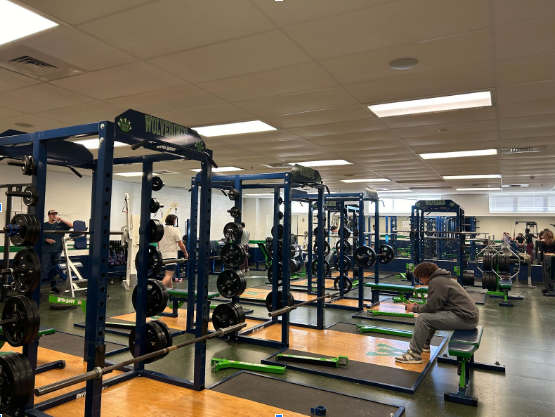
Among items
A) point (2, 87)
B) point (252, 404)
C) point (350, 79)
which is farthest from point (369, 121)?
point (2, 87)

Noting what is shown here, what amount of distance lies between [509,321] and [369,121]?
3621 mm

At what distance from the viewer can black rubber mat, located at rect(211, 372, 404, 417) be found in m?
2.83

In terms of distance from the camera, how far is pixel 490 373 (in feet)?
12.1

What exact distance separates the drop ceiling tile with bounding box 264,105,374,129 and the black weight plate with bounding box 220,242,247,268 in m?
1.53

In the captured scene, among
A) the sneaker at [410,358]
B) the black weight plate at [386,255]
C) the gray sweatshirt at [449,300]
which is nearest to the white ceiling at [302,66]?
the gray sweatshirt at [449,300]

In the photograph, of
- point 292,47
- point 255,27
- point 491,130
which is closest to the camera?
point 255,27

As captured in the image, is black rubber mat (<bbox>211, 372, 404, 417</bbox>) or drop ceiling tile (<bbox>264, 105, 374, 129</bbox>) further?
drop ceiling tile (<bbox>264, 105, 374, 129</bbox>)

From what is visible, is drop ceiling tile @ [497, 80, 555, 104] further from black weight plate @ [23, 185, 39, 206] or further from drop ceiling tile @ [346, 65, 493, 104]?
black weight plate @ [23, 185, 39, 206]

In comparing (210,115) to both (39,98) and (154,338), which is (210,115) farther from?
(154,338)

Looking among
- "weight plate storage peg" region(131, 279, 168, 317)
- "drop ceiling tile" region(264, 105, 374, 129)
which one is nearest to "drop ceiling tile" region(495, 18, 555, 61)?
"drop ceiling tile" region(264, 105, 374, 129)

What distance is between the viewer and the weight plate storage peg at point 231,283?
13.6 feet

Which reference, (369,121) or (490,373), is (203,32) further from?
(490,373)

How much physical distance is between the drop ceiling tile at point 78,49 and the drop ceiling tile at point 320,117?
1.97 m

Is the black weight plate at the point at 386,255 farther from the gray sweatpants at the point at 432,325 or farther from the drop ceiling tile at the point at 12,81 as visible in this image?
the drop ceiling tile at the point at 12,81
